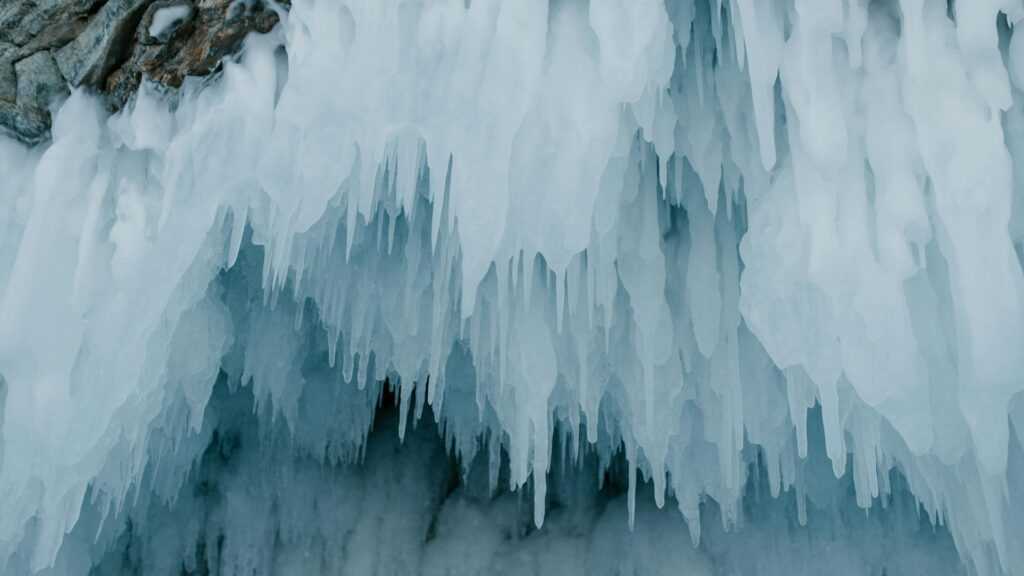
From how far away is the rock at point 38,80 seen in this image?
3.43 meters

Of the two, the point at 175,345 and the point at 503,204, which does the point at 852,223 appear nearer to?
the point at 503,204

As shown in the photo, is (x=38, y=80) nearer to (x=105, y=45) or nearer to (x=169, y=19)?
(x=105, y=45)

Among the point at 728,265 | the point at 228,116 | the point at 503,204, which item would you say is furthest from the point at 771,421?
the point at 228,116

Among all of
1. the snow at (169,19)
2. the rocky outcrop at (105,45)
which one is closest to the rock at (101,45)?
the rocky outcrop at (105,45)

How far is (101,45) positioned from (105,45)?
2 centimetres

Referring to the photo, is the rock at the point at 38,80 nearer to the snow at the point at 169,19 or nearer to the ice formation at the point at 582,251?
the ice formation at the point at 582,251

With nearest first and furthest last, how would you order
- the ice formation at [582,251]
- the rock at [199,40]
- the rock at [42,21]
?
the ice formation at [582,251] < the rock at [199,40] < the rock at [42,21]

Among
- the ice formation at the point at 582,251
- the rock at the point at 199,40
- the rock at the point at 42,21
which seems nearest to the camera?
the ice formation at the point at 582,251

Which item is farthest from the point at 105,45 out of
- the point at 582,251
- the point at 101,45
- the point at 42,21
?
the point at 582,251

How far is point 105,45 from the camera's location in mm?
3328

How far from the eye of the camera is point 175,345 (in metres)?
3.68

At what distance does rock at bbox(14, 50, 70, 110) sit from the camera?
3.43 meters

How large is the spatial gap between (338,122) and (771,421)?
2.02m

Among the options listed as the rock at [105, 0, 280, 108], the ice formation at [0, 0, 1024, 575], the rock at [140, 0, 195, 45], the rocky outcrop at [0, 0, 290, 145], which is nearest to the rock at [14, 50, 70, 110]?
the rocky outcrop at [0, 0, 290, 145]
